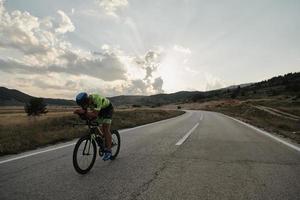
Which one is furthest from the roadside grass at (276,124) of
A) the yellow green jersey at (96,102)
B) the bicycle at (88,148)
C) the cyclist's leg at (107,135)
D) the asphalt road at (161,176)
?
the yellow green jersey at (96,102)

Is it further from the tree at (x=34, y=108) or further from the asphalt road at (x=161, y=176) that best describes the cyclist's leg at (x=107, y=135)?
the tree at (x=34, y=108)

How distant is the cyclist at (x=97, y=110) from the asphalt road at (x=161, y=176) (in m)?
0.57

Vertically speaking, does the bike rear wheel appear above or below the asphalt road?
above

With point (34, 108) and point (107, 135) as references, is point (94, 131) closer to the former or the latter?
point (107, 135)

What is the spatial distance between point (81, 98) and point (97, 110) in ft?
1.44

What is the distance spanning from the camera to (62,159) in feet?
22.6

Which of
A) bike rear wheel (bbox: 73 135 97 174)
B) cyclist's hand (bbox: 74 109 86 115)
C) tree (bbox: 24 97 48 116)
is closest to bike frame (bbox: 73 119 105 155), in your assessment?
bike rear wheel (bbox: 73 135 97 174)

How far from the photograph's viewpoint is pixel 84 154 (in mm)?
5742

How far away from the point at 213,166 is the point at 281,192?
1.96 meters

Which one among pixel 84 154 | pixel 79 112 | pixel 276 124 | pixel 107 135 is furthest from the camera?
pixel 276 124

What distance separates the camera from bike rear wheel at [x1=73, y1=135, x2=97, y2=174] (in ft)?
17.8

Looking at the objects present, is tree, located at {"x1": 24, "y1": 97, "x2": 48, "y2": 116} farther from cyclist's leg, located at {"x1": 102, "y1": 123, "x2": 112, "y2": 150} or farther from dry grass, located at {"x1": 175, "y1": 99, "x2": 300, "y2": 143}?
cyclist's leg, located at {"x1": 102, "y1": 123, "x2": 112, "y2": 150}

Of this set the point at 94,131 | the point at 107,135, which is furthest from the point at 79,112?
the point at 107,135

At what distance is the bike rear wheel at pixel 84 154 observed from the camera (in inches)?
213
